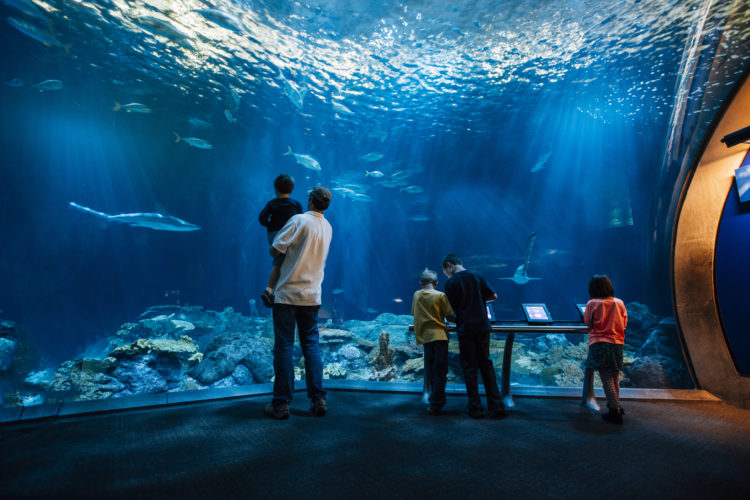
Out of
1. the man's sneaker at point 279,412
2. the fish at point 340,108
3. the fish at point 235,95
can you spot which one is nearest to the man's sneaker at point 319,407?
the man's sneaker at point 279,412

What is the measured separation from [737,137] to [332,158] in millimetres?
18660

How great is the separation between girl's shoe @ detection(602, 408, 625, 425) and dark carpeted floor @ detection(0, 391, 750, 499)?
0.09m

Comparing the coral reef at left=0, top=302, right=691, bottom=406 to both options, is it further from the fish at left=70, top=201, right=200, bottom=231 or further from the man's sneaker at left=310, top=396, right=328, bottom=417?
the man's sneaker at left=310, top=396, right=328, bottom=417

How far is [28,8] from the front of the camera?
8.11m

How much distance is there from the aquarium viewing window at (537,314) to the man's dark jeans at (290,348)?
2175 mm

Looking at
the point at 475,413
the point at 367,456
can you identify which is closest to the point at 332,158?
the point at 475,413

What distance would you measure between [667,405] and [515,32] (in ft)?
30.6

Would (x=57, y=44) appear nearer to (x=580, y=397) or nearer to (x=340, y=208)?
(x=580, y=397)

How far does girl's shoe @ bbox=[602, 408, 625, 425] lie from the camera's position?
269cm

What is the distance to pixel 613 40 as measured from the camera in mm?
8742

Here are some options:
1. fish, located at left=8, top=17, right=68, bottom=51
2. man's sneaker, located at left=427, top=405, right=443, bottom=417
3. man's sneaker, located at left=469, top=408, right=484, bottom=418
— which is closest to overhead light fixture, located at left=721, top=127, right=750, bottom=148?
man's sneaker, located at left=469, top=408, right=484, bottom=418

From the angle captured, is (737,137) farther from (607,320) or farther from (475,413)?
(475,413)

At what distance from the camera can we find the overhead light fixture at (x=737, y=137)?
3.17 m

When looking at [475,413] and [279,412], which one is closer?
[279,412]
